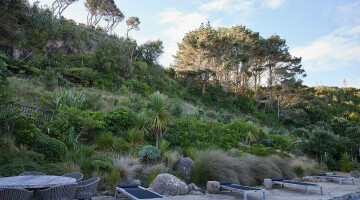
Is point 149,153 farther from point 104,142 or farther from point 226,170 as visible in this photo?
point 226,170

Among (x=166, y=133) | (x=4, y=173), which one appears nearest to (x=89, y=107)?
(x=166, y=133)

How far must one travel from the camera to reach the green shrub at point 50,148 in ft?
18.8

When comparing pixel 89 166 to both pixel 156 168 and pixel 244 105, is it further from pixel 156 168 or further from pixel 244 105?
pixel 244 105

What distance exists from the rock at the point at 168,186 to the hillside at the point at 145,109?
2.41 feet

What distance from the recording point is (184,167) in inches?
268

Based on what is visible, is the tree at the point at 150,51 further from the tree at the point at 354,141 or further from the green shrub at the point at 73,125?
the tree at the point at 354,141

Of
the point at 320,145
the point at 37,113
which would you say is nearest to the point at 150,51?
the point at 320,145

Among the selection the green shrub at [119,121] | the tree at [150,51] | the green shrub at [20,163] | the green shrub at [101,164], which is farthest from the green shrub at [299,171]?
the tree at [150,51]

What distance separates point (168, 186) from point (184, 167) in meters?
1.46

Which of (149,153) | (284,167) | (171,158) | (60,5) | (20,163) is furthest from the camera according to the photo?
(60,5)

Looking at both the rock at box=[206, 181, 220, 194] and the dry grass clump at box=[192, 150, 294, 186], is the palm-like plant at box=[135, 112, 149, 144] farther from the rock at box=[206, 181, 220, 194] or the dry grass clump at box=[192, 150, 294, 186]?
the rock at box=[206, 181, 220, 194]

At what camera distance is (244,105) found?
25969 mm

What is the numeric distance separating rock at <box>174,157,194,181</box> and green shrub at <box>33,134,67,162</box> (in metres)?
3.05

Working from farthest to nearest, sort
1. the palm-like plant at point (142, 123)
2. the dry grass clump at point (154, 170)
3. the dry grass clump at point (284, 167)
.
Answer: the palm-like plant at point (142, 123) < the dry grass clump at point (284, 167) < the dry grass clump at point (154, 170)
